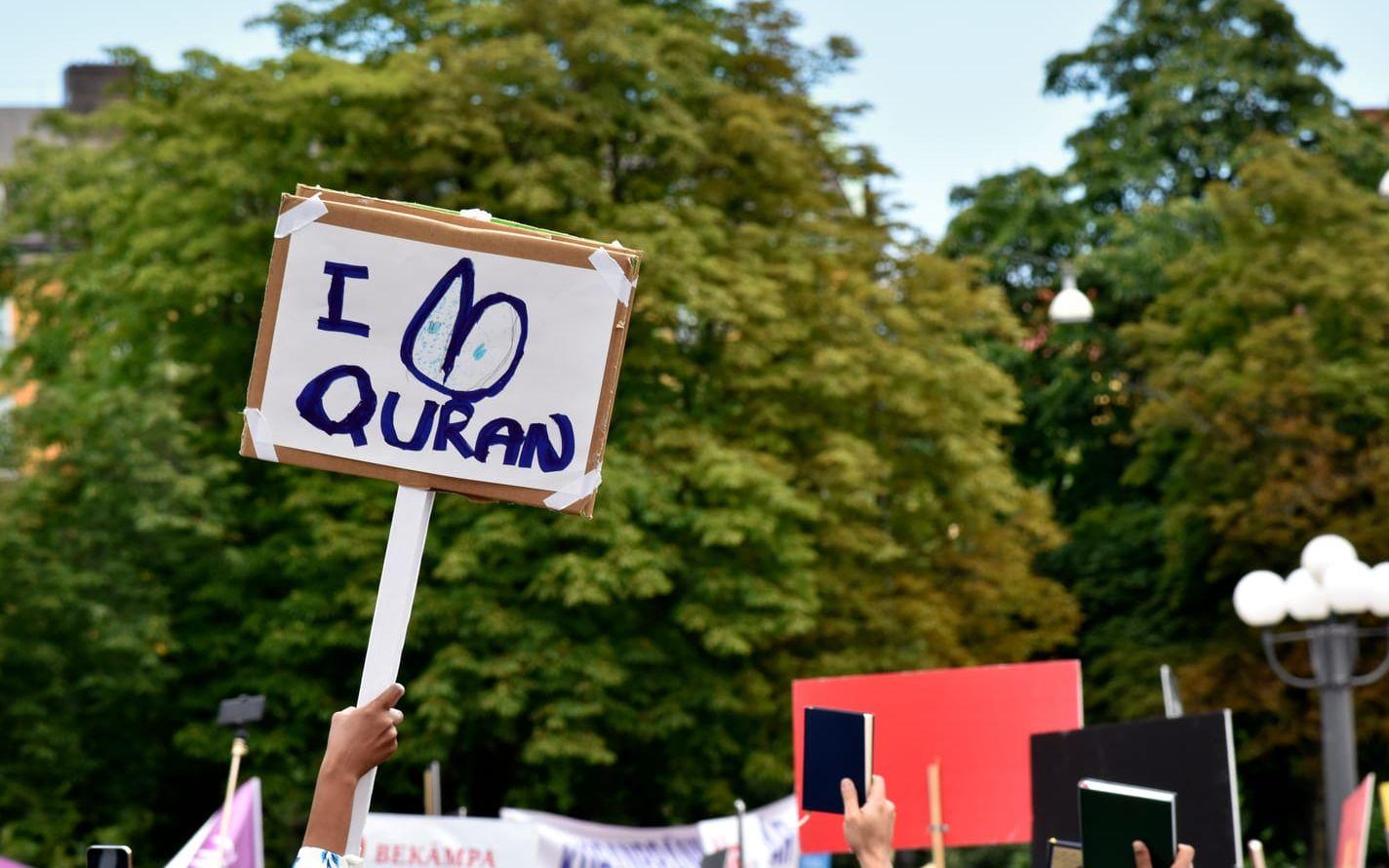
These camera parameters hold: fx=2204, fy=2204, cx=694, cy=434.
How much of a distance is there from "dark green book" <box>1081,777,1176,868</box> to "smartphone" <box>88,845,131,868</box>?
1911 millimetres

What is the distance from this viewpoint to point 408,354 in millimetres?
4168

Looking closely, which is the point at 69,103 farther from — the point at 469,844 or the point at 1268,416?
the point at 469,844

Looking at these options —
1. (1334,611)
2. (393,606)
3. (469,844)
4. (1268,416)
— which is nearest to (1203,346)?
(1268,416)

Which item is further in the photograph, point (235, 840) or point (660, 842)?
point (660, 842)

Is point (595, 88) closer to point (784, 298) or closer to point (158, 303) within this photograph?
point (784, 298)

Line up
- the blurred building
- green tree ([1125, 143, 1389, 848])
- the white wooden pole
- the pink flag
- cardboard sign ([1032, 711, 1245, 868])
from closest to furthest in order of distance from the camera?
1. the white wooden pole
2. cardboard sign ([1032, 711, 1245, 868])
3. the pink flag
4. green tree ([1125, 143, 1389, 848])
5. the blurred building

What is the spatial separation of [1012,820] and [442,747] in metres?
14.1

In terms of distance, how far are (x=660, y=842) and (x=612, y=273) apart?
1137cm

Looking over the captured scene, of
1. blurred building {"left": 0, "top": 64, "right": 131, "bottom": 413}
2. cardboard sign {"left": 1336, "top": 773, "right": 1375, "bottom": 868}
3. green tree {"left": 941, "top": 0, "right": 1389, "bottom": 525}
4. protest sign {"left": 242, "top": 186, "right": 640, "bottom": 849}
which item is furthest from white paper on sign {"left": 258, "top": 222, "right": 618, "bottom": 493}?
blurred building {"left": 0, "top": 64, "right": 131, "bottom": 413}

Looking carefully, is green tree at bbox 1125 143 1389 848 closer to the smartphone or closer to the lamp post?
the lamp post

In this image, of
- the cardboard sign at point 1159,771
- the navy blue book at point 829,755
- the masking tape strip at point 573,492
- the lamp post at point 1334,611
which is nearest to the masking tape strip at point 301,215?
the masking tape strip at point 573,492

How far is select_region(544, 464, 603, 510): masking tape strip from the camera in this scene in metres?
4.25

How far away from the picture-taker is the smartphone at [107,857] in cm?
416

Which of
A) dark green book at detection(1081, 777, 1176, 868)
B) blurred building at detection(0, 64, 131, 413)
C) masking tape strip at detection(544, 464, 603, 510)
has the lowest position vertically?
dark green book at detection(1081, 777, 1176, 868)
